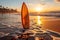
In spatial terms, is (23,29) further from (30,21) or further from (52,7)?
(52,7)

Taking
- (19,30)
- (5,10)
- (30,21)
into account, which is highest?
(5,10)

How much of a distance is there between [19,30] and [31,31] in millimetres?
194

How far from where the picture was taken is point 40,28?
6.18 feet

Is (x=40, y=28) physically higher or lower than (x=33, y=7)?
lower

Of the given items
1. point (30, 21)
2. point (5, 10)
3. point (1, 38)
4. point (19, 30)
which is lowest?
point (1, 38)

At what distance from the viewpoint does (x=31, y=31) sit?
188 centimetres

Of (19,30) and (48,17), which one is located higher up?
(48,17)

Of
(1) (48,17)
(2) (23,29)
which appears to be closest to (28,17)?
(2) (23,29)

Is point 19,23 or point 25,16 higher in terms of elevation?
point 25,16

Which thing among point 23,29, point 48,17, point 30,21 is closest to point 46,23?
point 48,17

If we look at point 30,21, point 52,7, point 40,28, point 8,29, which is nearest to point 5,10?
point 8,29

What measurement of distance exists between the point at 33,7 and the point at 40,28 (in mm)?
355

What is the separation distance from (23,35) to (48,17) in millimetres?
501

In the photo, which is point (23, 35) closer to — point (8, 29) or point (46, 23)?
point (8, 29)
